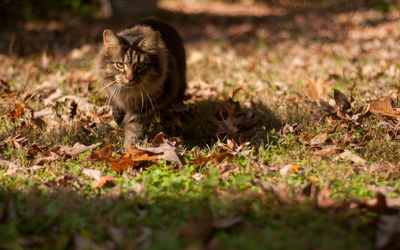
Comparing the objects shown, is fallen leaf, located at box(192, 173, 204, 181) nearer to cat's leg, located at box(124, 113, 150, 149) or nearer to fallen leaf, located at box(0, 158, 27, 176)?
cat's leg, located at box(124, 113, 150, 149)

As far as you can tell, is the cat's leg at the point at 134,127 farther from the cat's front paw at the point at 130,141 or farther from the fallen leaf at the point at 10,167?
the fallen leaf at the point at 10,167

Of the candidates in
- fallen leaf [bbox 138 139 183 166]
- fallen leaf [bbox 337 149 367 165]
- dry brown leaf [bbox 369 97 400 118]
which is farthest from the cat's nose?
dry brown leaf [bbox 369 97 400 118]

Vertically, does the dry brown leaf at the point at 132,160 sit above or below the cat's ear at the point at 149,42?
below

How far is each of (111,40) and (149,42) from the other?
317 mm

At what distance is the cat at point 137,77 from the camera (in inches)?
120

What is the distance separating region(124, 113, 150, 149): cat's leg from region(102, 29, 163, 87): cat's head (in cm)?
37

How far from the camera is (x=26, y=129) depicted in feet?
10.9

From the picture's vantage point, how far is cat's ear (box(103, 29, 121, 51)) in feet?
9.74

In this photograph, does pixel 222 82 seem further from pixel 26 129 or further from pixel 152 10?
pixel 152 10

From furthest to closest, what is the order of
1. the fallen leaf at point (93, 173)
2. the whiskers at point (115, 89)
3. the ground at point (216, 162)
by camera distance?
the whiskers at point (115, 89) → the fallen leaf at point (93, 173) → the ground at point (216, 162)

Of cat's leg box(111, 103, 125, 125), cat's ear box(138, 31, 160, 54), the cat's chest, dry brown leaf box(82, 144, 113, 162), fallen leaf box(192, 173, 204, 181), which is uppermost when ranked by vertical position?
cat's ear box(138, 31, 160, 54)

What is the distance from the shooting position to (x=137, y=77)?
305cm

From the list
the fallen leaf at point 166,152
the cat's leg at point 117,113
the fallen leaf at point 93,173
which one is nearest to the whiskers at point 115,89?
the cat's leg at point 117,113

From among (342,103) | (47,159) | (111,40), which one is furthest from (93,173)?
(342,103)
